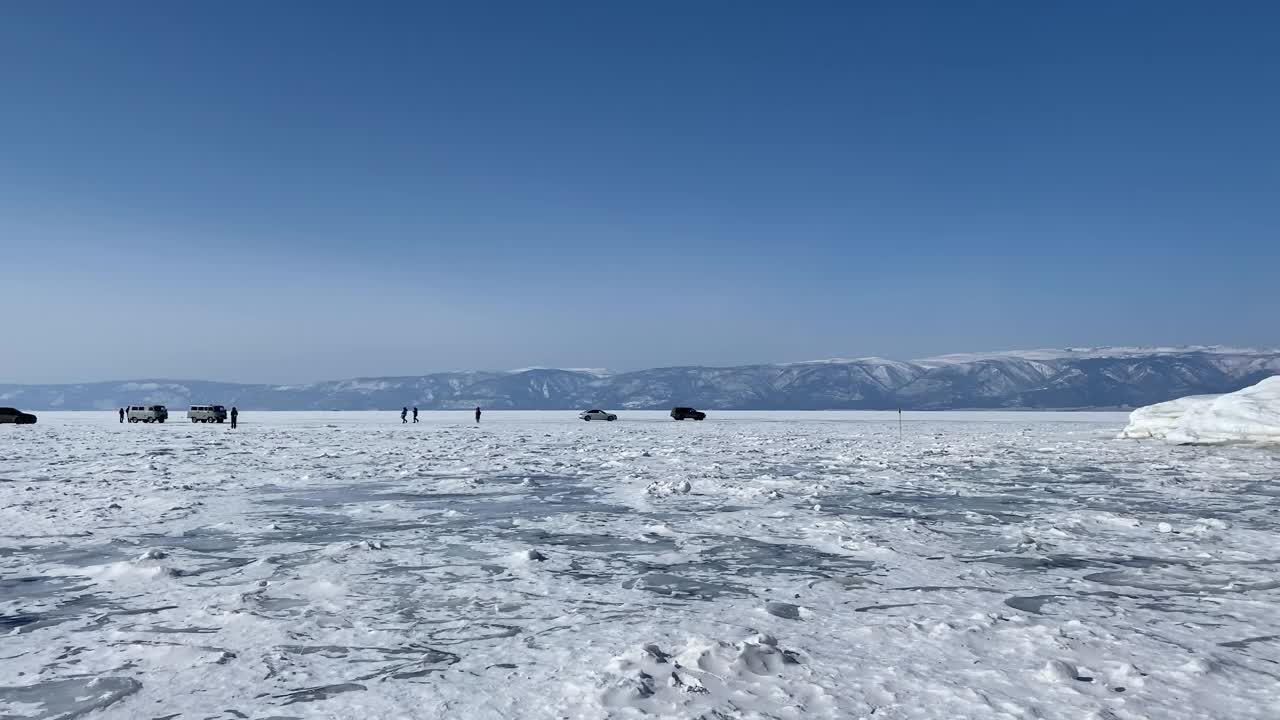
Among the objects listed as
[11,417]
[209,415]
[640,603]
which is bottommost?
[11,417]

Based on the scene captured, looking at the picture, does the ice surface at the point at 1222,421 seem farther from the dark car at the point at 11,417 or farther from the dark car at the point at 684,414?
the dark car at the point at 11,417

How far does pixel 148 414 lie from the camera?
63719 mm

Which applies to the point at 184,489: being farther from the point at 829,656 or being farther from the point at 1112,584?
the point at 1112,584

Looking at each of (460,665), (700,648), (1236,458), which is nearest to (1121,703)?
(700,648)

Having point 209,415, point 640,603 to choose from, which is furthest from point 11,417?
point 640,603

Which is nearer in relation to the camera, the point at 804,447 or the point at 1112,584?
the point at 1112,584

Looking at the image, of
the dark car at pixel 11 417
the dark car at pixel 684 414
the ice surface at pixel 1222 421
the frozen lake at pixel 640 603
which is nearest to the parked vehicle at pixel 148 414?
the dark car at pixel 11 417

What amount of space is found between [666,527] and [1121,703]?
695 centimetres

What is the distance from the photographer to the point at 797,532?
34.2 feet

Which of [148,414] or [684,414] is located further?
[684,414]

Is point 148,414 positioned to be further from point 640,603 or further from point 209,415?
point 640,603

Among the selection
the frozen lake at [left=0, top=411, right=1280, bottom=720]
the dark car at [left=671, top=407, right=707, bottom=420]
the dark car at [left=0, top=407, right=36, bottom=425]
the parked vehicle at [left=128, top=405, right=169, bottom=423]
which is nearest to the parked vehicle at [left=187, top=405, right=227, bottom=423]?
the parked vehicle at [left=128, top=405, right=169, bottom=423]

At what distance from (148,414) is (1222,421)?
236 ft

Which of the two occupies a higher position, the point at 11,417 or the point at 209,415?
the point at 209,415
